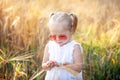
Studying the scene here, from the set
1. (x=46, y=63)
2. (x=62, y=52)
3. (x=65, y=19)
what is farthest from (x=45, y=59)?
(x=65, y=19)

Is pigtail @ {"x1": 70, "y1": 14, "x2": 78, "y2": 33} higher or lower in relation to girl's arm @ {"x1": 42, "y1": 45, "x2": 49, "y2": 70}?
higher

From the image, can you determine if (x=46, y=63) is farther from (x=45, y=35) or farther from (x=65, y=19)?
(x=65, y=19)

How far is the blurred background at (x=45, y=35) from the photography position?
15.7 feet

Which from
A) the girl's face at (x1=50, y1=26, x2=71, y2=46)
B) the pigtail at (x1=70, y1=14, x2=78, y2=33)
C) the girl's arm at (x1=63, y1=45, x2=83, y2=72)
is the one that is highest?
the pigtail at (x1=70, y1=14, x2=78, y2=33)

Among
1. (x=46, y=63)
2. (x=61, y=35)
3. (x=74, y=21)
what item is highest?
(x=74, y=21)

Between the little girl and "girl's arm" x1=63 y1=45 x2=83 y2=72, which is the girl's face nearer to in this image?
the little girl

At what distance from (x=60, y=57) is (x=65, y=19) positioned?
0.30 m

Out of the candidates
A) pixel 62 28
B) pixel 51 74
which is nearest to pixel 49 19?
pixel 62 28

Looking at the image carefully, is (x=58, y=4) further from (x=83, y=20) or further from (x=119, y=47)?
(x=119, y=47)

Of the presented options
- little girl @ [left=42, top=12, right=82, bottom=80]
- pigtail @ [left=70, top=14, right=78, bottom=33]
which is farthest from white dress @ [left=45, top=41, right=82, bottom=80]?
pigtail @ [left=70, top=14, right=78, bottom=33]

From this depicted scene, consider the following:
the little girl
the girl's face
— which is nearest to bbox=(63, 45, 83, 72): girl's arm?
the little girl

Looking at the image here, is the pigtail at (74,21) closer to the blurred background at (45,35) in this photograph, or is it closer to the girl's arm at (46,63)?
the blurred background at (45,35)

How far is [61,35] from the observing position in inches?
187

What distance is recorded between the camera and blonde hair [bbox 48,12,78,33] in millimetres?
4754
